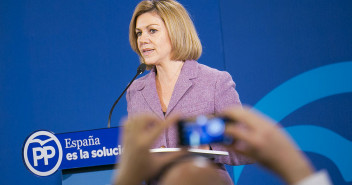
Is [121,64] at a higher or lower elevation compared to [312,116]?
higher

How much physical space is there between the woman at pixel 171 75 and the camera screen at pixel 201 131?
1542 mm

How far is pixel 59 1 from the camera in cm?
405

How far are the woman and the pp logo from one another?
0.46 metres

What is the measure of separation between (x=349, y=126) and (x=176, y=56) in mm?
1775

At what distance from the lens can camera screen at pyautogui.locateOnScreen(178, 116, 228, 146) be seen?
591mm

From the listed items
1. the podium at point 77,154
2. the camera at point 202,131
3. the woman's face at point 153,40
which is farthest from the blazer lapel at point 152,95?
the camera at point 202,131

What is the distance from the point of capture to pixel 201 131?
625 millimetres

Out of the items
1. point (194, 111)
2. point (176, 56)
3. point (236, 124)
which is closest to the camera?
point (236, 124)

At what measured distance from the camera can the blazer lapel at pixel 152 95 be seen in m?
2.35

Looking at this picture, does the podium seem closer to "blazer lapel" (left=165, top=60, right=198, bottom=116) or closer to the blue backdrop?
"blazer lapel" (left=165, top=60, right=198, bottom=116)

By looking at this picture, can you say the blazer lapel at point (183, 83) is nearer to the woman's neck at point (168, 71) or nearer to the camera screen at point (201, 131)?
the woman's neck at point (168, 71)

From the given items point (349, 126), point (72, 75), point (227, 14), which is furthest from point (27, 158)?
point (349, 126)

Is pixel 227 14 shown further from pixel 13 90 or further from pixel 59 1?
pixel 13 90

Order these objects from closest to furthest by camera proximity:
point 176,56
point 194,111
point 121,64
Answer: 1. point 194,111
2. point 176,56
3. point 121,64
